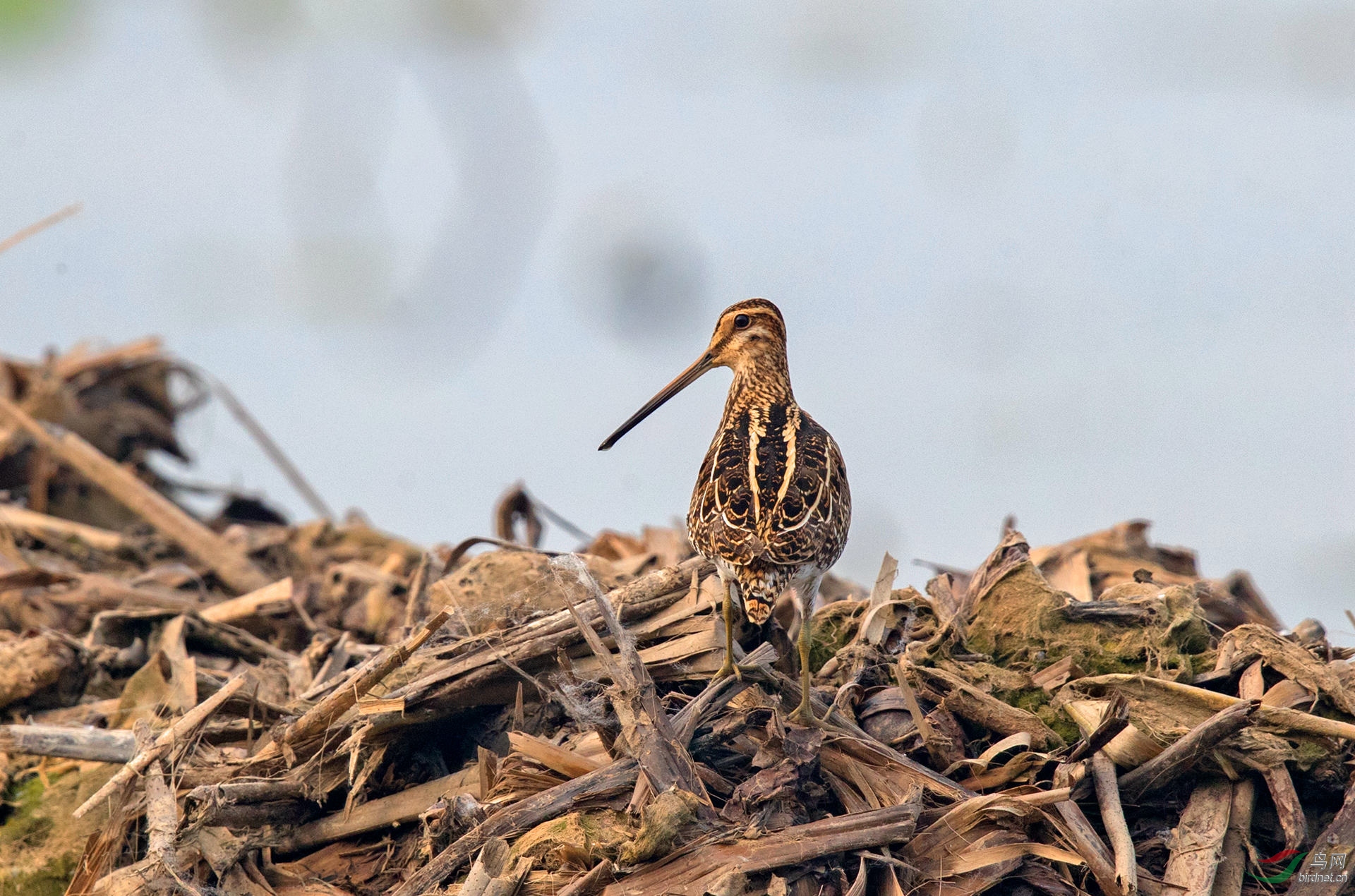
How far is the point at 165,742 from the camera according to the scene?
5539 millimetres

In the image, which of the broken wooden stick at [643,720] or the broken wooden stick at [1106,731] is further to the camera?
the broken wooden stick at [1106,731]

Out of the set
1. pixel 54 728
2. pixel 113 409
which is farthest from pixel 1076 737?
pixel 113 409

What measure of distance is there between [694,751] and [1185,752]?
1.66m

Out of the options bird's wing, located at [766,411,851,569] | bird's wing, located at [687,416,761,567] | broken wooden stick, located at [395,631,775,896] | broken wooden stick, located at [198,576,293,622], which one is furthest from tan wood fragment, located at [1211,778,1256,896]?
broken wooden stick, located at [198,576,293,622]

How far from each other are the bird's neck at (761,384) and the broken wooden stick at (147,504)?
13.3ft

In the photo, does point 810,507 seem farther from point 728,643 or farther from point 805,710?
point 805,710

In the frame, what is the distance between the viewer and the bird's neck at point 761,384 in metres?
7.26

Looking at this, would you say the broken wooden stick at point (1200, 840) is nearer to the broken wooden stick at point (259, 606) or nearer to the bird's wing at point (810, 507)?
the bird's wing at point (810, 507)

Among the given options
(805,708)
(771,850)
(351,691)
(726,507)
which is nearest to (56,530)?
(351,691)

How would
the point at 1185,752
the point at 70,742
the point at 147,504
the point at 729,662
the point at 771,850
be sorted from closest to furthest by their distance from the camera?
the point at 771,850
the point at 1185,752
the point at 729,662
the point at 70,742
the point at 147,504

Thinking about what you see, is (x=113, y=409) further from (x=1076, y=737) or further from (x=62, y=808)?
(x=1076, y=737)

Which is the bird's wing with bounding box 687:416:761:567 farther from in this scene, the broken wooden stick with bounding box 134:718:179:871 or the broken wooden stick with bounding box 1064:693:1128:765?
the broken wooden stick with bounding box 134:718:179:871

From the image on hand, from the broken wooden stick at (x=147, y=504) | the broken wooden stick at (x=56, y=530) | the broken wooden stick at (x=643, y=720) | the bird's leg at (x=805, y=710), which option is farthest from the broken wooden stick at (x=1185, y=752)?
the broken wooden stick at (x=56, y=530)

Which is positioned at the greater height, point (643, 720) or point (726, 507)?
point (726, 507)
